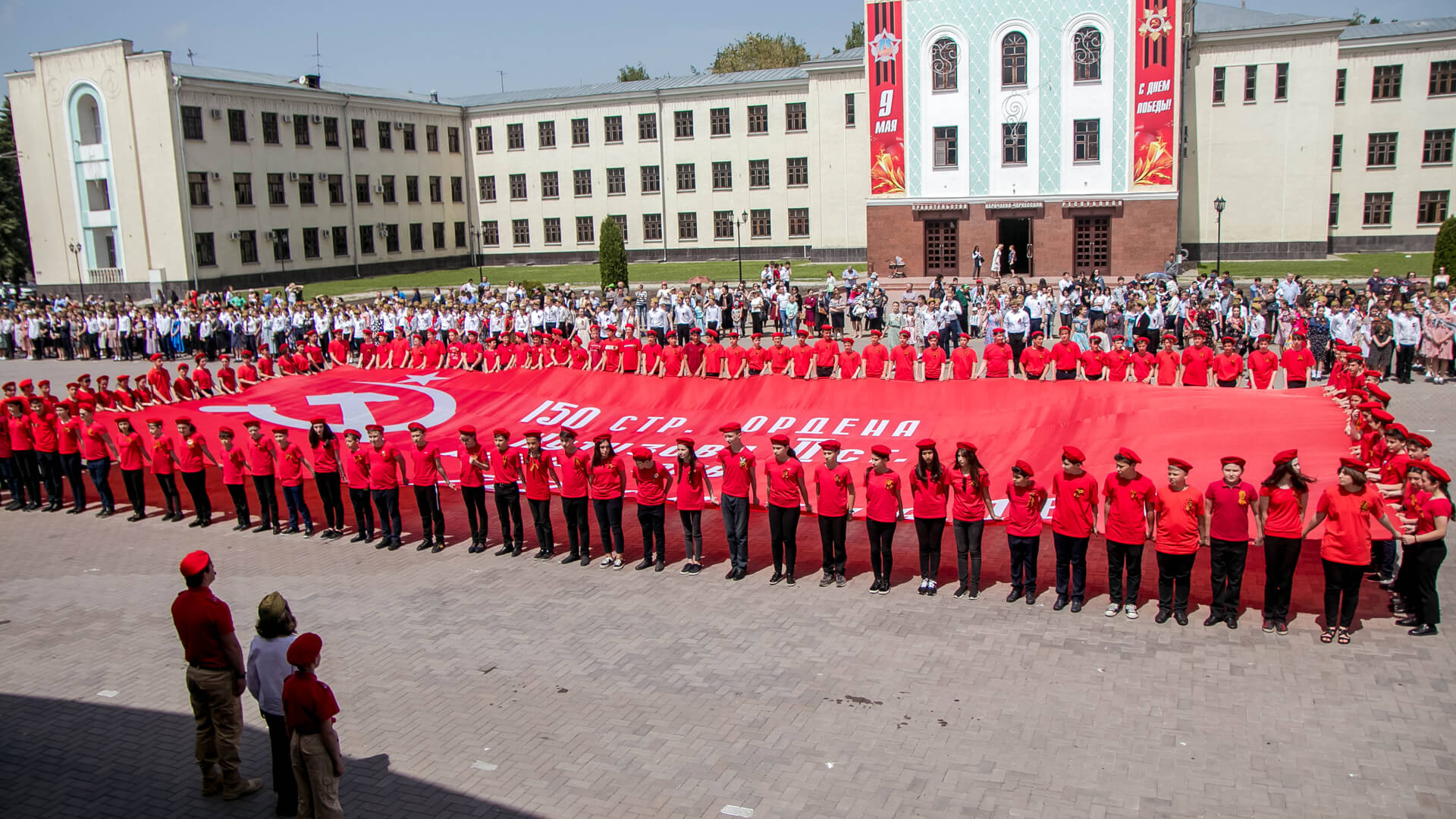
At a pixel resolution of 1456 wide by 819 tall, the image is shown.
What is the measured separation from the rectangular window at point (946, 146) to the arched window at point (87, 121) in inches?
1494

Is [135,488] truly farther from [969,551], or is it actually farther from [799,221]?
[799,221]

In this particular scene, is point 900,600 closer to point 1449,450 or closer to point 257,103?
point 1449,450

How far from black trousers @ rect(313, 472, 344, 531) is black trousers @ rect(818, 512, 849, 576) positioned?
270 inches

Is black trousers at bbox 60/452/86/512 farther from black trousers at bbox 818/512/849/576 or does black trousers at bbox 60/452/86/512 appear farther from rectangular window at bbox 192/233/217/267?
rectangular window at bbox 192/233/217/267

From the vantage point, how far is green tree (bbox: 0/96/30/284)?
192ft

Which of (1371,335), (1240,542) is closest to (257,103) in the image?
(1371,335)

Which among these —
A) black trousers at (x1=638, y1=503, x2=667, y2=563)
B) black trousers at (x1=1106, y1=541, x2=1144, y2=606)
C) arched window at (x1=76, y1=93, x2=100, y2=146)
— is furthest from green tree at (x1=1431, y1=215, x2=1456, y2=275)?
arched window at (x1=76, y1=93, x2=100, y2=146)

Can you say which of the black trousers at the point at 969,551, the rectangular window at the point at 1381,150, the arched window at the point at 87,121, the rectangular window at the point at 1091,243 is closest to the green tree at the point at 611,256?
the rectangular window at the point at 1091,243

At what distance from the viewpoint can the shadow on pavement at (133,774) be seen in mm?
7535

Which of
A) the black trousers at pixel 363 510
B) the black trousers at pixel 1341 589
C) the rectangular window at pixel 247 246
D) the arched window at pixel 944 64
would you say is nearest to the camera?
the black trousers at pixel 1341 589

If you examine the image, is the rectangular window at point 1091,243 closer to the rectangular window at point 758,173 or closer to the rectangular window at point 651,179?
the rectangular window at point 758,173

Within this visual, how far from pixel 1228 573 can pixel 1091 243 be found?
36.0m

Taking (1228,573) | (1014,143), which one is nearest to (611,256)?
(1014,143)

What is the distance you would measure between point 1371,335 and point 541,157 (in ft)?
156
